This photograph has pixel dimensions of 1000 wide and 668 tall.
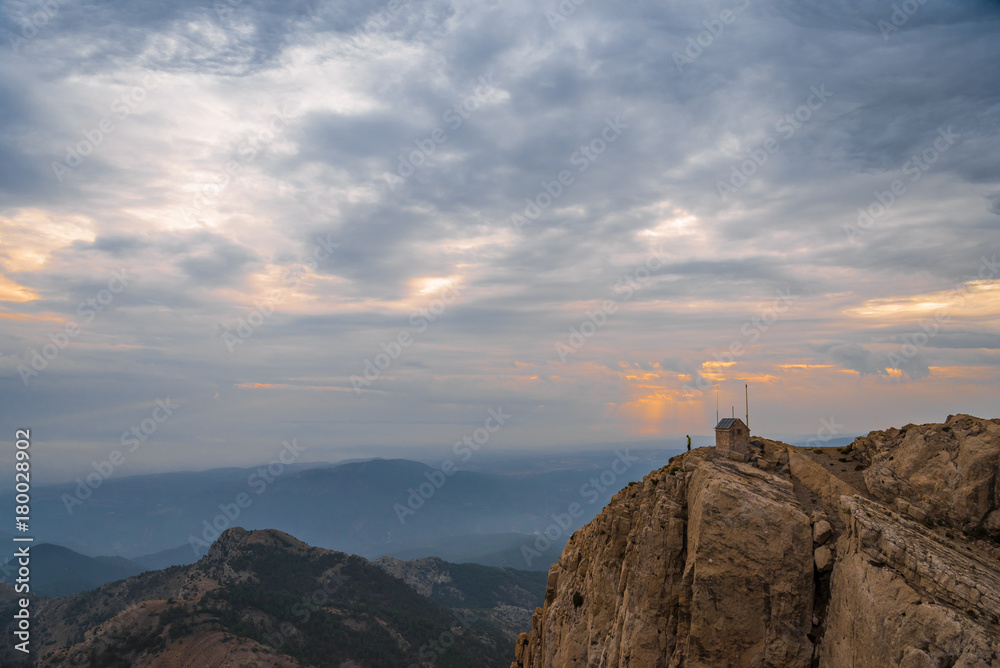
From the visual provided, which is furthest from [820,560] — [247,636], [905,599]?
[247,636]

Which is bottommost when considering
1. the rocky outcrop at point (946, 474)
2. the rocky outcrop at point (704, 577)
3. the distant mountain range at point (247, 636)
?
the distant mountain range at point (247, 636)

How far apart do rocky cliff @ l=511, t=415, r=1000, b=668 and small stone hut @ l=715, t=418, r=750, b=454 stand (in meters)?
1.59

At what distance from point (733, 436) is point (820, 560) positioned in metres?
14.6

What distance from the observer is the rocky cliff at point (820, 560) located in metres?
32.3

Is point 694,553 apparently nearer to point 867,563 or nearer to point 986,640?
point 867,563

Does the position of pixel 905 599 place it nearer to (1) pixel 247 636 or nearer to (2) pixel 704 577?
(2) pixel 704 577

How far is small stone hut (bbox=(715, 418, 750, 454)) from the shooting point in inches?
2028

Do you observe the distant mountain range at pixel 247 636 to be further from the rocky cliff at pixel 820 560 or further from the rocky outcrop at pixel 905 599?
the rocky outcrop at pixel 905 599

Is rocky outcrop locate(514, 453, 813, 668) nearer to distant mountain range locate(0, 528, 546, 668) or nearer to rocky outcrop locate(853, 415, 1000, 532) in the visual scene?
rocky outcrop locate(853, 415, 1000, 532)

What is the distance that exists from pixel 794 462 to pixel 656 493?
12.4 m

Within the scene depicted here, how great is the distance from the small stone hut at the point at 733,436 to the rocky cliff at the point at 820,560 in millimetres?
1586

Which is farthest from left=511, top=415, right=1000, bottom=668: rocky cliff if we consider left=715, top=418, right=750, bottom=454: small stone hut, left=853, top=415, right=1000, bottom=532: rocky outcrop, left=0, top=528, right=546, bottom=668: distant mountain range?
left=0, top=528, right=546, bottom=668: distant mountain range

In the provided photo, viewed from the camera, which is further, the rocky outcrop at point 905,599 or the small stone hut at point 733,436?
the small stone hut at point 733,436

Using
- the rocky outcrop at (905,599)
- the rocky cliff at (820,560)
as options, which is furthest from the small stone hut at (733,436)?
the rocky outcrop at (905,599)
